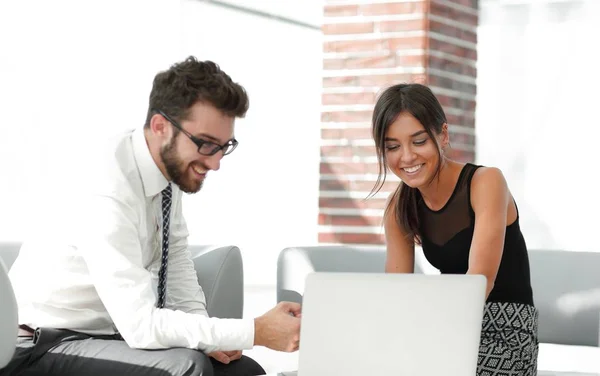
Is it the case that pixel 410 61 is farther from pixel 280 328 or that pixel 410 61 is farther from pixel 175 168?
pixel 280 328

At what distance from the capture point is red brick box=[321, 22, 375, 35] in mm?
4738

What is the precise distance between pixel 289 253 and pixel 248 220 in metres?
1.55

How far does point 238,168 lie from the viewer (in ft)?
17.2

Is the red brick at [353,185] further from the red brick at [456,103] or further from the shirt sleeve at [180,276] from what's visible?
the shirt sleeve at [180,276]

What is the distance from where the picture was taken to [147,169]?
103 inches

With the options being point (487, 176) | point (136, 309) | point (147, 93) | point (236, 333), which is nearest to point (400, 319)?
point (236, 333)

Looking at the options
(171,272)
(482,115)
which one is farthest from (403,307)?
(482,115)

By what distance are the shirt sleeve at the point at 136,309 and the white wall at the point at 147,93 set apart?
216 centimetres

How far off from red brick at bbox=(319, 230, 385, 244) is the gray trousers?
2384mm

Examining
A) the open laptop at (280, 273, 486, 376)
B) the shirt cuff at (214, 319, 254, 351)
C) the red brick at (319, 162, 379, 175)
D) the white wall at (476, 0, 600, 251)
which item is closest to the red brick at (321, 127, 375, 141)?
the red brick at (319, 162, 379, 175)

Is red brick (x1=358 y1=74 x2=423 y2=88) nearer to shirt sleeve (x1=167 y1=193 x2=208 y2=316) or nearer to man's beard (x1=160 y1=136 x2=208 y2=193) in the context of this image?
shirt sleeve (x1=167 y1=193 x2=208 y2=316)

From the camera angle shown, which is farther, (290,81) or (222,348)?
(290,81)

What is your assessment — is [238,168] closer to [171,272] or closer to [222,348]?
[171,272]

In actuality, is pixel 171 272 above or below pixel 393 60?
below
